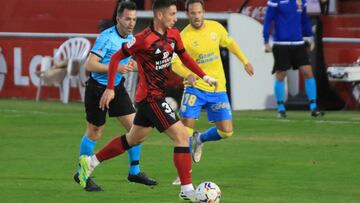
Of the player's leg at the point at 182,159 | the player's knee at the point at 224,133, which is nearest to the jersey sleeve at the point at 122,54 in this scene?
the player's leg at the point at 182,159

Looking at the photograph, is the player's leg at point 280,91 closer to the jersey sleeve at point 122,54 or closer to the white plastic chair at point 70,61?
the white plastic chair at point 70,61

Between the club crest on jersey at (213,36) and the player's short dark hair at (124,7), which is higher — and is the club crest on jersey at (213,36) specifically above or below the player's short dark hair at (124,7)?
below

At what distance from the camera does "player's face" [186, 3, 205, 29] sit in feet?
44.7

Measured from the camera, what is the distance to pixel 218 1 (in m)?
24.9

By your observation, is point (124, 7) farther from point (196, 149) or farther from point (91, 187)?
point (196, 149)

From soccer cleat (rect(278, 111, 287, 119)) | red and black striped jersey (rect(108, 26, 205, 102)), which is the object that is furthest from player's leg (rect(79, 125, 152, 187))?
soccer cleat (rect(278, 111, 287, 119))

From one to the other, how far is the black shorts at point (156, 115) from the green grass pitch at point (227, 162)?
770 mm

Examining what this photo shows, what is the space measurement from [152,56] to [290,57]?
9.60 m

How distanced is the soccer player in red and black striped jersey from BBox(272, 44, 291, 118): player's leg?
9070 millimetres

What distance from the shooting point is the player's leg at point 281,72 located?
21047 mm

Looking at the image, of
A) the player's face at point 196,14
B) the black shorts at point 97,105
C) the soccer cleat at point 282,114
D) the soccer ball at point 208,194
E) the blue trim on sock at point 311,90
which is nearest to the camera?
the soccer ball at point 208,194

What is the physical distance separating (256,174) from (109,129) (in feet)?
21.3

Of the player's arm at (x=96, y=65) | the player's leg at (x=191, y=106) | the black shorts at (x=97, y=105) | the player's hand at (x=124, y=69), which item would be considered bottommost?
the player's leg at (x=191, y=106)

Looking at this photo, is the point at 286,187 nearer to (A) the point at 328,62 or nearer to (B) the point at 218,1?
(A) the point at 328,62
